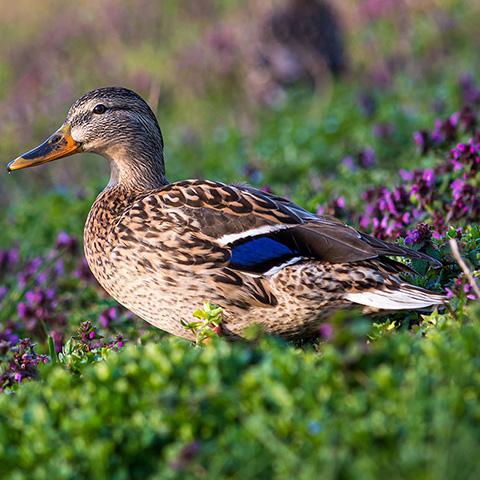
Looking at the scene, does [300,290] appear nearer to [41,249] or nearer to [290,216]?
[290,216]

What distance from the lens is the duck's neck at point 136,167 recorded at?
561 cm

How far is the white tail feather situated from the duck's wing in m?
0.17

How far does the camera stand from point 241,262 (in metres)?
4.60

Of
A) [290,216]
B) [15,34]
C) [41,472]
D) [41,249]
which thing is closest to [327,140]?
[41,249]

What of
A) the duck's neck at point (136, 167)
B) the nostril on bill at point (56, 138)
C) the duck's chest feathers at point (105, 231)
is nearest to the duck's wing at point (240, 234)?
the duck's chest feathers at point (105, 231)

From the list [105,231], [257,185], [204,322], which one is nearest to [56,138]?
[105,231]

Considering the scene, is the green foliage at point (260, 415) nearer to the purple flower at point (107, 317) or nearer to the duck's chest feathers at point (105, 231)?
the duck's chest feathers at point (105, 231)

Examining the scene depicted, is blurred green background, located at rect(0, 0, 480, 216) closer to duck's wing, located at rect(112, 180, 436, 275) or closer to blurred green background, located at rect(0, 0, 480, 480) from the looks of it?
blurred green background, located at rect(0, 0, 480, 480)

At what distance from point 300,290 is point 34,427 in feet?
5.42

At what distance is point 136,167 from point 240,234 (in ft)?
4.16

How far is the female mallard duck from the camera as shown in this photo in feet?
14.6

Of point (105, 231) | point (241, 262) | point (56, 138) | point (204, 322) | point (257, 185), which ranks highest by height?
point (56, 138)

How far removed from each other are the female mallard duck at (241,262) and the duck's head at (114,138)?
0.68 meters

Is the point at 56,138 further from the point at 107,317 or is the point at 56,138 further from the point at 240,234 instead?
the point at 240,234
